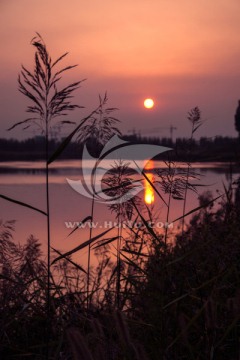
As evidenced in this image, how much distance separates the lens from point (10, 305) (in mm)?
4258

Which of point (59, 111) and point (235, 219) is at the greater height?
point (59, 111)

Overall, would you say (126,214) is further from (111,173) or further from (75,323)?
(75,323)

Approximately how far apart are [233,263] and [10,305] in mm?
2104

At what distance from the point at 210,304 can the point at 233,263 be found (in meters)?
1.15

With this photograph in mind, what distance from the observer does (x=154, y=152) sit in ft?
13.9

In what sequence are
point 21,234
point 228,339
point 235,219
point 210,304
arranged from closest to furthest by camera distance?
point 210,304, point 228,339, point 235,219, point 21,234

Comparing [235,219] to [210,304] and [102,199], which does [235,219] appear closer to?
[102,199]

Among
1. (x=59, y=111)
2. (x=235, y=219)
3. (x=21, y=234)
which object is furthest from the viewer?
(x=21, y=234)

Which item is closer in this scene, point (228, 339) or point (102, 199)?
point (228, 339)

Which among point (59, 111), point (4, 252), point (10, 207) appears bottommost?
point (10, 207)

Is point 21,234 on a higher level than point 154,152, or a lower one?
lower

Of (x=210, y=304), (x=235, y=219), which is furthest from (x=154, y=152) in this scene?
(x=210, y=304)

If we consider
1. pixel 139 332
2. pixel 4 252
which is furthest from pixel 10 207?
pixel 139 332

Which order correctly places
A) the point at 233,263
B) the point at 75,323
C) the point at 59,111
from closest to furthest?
1. the point at 59,111
2. the point at 233,263
3. the point at 75,323
